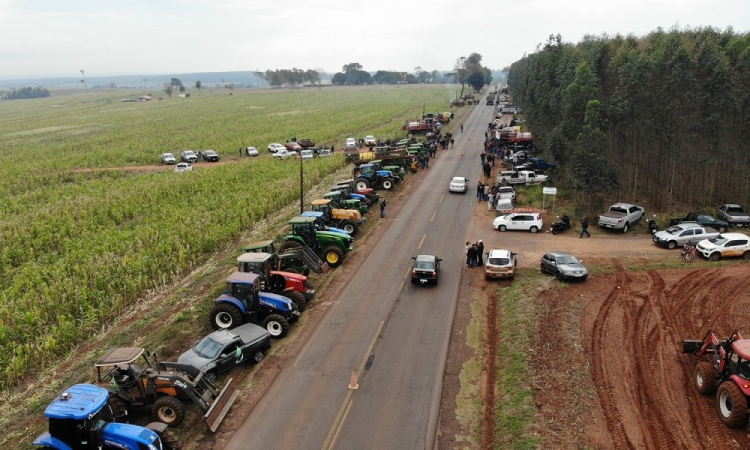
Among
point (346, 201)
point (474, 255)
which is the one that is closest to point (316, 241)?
point (346, 201)

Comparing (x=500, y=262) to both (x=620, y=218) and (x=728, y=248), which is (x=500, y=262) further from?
(x=728, y=248)

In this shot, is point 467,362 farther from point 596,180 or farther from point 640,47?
point 640,47

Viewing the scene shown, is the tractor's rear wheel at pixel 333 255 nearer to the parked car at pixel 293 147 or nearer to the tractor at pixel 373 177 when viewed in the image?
the tractor at pixel 373 177

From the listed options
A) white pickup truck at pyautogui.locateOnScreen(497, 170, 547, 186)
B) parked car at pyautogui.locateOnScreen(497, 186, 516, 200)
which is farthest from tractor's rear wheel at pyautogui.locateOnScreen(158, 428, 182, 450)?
white pickup truck at pyautogui.locateOnScreen(497, 170, 547, 186)

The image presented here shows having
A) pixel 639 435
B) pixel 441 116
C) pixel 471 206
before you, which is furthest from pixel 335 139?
pixel 639 435

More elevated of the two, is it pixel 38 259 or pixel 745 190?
pixel 745 190

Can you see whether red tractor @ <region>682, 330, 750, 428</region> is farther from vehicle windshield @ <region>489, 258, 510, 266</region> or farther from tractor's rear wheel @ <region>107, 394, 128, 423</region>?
tractor's rear wheel @ <region>107, 394, 128, 423</region>
